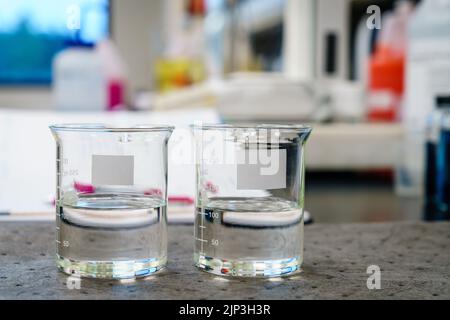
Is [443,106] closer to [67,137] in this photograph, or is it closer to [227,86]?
[227,86]

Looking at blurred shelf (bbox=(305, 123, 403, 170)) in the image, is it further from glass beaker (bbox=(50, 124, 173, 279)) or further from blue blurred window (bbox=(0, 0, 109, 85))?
blue blurred window (bbox=(0, 0, 109, 85))

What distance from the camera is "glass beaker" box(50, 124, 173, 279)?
0.50 m

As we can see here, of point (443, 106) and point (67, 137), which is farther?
point (443, 106)

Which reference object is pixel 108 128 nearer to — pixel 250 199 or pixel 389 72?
pixel 250 199

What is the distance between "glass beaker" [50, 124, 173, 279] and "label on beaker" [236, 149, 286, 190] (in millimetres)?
63

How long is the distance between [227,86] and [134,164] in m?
0.88

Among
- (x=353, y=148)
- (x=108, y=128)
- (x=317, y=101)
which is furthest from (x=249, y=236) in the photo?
(x=317, y=101)

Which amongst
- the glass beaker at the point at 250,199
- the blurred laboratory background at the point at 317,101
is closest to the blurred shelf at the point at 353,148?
the blurred laboratory background at the point at 317,101

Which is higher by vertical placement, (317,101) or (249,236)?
(317,101)

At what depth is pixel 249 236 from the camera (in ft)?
1.63

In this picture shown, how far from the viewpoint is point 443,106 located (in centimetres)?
107

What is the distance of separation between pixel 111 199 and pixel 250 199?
11 centimetres

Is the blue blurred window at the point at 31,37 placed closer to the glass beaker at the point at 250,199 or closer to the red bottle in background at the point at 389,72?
the red bottle in background at the point at 389,72
